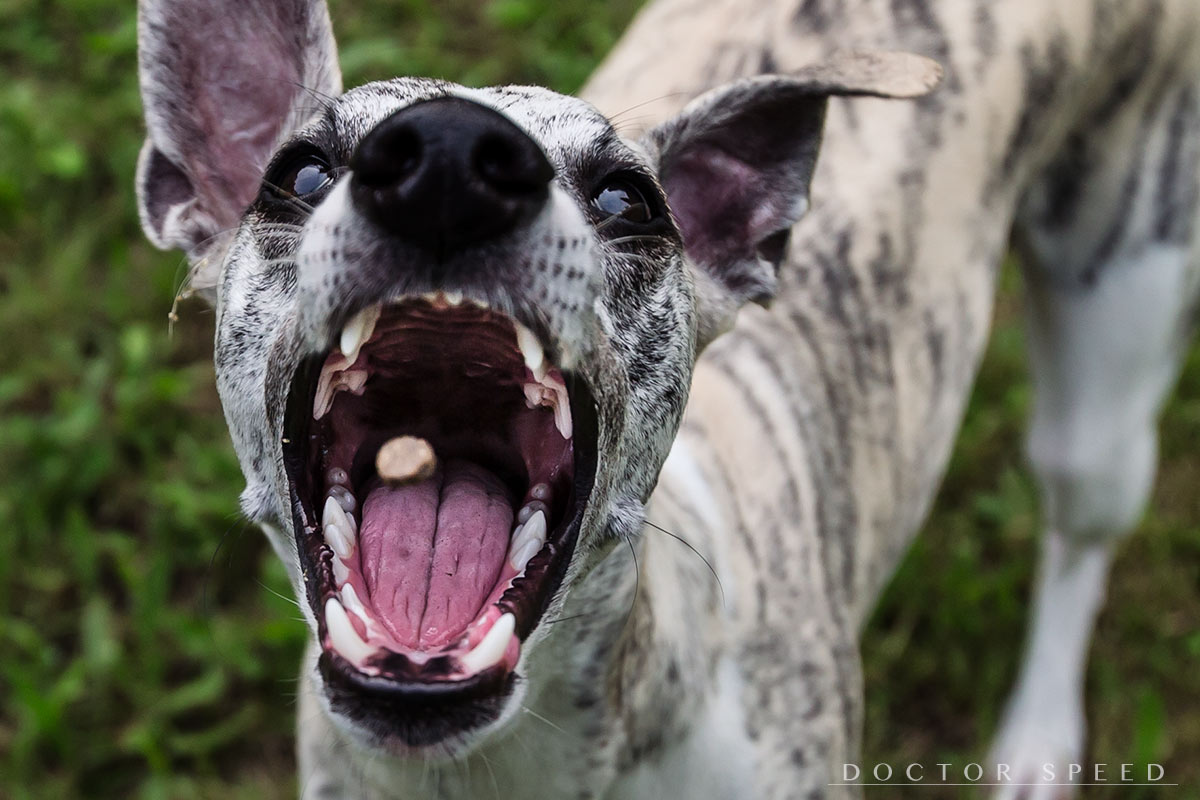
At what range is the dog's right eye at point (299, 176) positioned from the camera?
2047 millimetres

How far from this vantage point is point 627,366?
6.69 feet

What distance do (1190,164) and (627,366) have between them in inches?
78.6

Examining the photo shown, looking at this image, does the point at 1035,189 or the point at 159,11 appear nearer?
the point at 159,11

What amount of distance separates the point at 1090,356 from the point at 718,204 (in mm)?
1397

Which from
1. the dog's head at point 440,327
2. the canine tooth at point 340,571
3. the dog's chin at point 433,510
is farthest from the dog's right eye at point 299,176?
the canine tooth at point 340,571

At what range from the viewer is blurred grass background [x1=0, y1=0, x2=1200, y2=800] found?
3.95m

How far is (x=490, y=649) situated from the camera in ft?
6.02

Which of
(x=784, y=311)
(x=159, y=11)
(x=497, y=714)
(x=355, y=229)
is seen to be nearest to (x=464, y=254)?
(x=355, y=229)

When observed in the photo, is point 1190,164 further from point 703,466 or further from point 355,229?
point 355,229

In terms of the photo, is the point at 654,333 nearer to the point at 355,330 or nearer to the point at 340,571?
the point at 355,330

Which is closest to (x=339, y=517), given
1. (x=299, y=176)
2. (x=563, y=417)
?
(x=563, y=417)

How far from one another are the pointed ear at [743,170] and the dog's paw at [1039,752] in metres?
2.17

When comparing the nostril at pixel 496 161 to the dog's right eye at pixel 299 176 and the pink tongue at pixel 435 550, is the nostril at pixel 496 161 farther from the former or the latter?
the pink tongue at pixel 435 550

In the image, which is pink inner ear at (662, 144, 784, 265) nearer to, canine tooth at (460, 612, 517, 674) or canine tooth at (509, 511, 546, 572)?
canine tooth at (509, 511, 546, 572)
